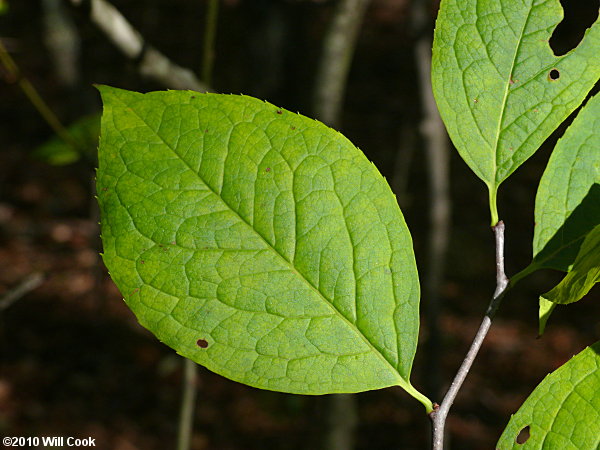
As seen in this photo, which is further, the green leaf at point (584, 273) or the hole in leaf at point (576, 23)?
the hole in leaf at point (576, 23)

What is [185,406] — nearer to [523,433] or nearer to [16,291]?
[16,291]

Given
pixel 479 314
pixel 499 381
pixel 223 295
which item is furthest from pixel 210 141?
pixel 479 314

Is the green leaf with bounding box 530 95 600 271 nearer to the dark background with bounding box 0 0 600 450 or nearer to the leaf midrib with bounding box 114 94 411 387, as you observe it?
the leaf midrib with bounding box 114 94 411 387

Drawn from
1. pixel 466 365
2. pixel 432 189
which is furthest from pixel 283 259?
pixel 432 189

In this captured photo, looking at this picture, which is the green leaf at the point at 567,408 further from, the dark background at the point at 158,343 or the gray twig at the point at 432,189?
the dark background at the point at 158,343

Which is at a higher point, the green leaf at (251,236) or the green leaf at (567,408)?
the green leaf at (251,236)

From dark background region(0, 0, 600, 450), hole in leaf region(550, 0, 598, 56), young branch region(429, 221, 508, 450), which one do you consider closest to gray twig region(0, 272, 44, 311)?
young branch region(429, 221, 508, 450)

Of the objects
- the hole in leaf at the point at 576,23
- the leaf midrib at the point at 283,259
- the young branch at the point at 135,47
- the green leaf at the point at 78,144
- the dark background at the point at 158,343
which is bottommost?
the dark background at the point at 158,343

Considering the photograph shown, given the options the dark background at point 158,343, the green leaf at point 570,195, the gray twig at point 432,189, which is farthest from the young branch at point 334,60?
the dark background at point 158,343
